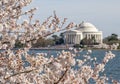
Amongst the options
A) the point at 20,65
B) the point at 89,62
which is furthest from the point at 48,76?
the point at 89,62

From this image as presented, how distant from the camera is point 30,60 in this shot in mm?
5164

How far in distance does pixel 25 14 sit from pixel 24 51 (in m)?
0.59

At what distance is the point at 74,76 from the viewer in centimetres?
552

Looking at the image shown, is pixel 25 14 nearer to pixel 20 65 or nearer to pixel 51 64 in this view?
pixel 20 65

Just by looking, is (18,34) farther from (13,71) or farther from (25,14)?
(13,71)

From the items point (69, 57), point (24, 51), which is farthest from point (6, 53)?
point (69, 57)

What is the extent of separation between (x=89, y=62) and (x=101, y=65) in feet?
1.49

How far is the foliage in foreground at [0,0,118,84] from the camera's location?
5018 millimetres

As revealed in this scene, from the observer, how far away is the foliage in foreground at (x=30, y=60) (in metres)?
5.02

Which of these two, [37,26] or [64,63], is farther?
[37,26]

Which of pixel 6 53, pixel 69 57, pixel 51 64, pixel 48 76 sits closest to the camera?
pixel 51 64

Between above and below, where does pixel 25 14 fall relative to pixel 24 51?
above

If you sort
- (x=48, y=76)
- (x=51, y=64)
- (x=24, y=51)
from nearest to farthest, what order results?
(x=51, y=64) → (x=48, y=76) → (x=24, y=51)

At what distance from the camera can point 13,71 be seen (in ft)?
17.5
